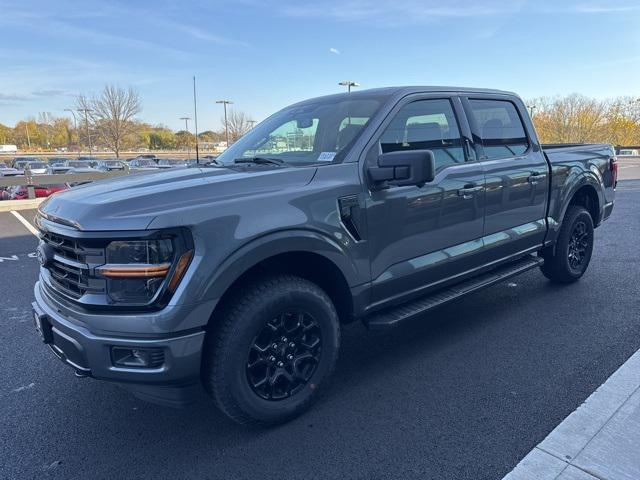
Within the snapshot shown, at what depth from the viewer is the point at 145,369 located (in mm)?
2283

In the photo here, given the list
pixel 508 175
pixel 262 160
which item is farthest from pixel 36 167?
pixel 508 175

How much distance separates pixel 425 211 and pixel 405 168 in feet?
1.94

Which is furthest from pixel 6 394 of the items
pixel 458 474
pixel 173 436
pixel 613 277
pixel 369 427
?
pixel 613 277

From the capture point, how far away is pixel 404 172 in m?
2.81

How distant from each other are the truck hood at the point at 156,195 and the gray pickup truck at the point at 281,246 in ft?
0.03

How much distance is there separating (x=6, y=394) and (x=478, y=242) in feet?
11.6

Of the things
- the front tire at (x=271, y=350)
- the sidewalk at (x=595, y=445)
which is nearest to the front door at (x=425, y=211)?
the front tire at (x=271, y=350)

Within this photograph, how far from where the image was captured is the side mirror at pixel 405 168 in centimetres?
275

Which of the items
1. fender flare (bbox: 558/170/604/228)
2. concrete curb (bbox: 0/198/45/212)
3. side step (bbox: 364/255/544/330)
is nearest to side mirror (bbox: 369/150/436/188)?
side step (bbox: 364/255/544/330)

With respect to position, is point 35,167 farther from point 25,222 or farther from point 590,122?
point 590,122

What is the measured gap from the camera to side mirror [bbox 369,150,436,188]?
2750 millimetres

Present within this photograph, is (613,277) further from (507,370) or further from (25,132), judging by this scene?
(25,132)

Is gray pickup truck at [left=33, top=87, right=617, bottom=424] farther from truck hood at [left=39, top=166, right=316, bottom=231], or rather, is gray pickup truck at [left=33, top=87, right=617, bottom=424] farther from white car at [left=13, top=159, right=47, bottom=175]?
white car at [left=13, top=159, right=47, bottom=175]

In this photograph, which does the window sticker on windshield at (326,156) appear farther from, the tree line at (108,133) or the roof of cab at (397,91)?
the tree line at (108,133)
